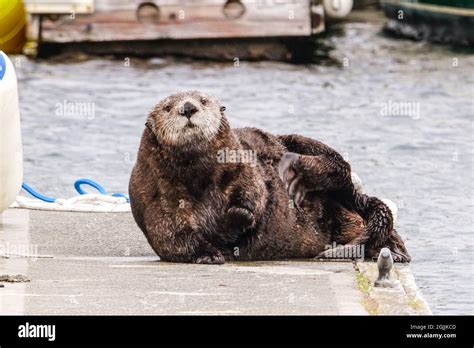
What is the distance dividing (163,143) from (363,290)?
5.04 feet

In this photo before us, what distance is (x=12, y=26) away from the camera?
21.9 meters

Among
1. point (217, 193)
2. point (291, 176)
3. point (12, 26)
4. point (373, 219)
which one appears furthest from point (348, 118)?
point (217, 193)

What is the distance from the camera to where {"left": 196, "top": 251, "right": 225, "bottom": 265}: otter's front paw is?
8.31 m

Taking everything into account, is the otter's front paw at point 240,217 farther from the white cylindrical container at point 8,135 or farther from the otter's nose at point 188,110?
the white cylindrical container at point 8,135

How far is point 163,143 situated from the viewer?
835 cm

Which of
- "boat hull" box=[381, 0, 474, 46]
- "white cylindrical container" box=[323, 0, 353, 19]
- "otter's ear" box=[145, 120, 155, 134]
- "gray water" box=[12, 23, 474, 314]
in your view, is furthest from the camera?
"boat hull" box=[381, 0, 474, 46]

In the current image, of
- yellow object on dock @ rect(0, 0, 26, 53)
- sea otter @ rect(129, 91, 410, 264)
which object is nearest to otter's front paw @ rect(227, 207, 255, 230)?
sea otter @ rect(129, 91, 410, 264)

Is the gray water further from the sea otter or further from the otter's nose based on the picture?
the otter's nose

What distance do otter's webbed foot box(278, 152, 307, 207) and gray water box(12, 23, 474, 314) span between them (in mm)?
1223

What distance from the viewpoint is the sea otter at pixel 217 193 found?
328 inches

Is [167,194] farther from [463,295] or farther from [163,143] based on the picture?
[463,295]

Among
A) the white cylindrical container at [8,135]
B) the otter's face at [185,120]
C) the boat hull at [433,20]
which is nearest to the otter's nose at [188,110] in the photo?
the otter's face at [185,120]

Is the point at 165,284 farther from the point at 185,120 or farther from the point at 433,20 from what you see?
the point at 433,20

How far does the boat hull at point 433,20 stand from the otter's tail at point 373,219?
15.5 meters
